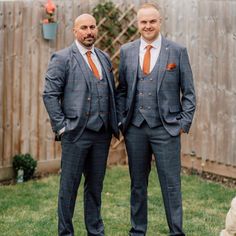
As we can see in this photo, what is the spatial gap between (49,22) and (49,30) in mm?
91

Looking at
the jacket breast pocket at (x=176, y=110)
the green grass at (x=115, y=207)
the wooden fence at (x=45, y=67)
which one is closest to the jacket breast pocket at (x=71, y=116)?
the jacket breast pocket at (x=176, y=110)

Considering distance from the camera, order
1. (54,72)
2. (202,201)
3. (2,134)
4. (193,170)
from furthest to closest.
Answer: (193,170), (2,134), (202,201), (54,72)

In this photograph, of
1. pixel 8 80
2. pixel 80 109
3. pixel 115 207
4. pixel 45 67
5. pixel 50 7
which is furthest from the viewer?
pixel 45 67

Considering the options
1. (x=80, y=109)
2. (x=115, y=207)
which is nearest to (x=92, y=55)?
(x=80, y=109)

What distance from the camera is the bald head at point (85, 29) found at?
4594 millimetres

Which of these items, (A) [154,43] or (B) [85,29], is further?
(A) [154,43]

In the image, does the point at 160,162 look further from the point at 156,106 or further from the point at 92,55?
the point at 92,55

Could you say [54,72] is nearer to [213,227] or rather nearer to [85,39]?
[85,39]

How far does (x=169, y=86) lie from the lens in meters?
4.71

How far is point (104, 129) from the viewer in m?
4.71

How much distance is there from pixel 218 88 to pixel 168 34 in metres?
1.08

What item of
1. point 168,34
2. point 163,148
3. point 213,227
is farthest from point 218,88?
point 163,148

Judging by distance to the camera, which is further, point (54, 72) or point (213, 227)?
point (213, 227)

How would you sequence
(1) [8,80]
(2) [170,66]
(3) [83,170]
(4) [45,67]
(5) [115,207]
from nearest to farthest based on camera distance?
Result: (2) [170,66]
(3) [83,170]
(5) [115,207]
(1) [8,80]
(4) [45,67]
